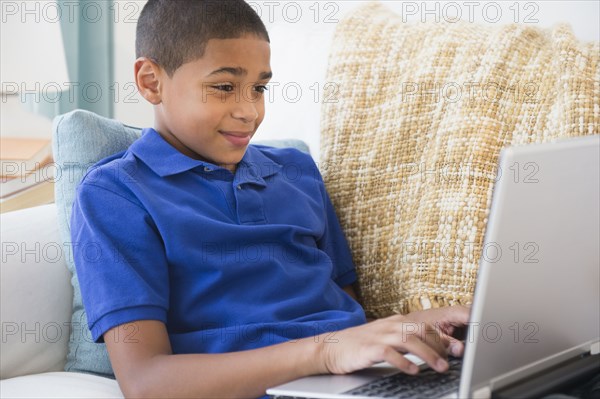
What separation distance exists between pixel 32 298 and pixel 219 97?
0.41 m

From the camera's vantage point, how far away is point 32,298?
47.0 inches

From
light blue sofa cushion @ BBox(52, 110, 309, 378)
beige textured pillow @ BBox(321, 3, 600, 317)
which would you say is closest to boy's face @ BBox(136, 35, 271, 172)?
light blue sofa cushion @ BBox(52, 110, 309, 378)

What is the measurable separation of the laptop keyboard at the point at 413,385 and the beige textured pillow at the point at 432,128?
12.8 inches

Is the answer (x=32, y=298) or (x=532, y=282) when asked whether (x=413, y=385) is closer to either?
(x=532, y=282)

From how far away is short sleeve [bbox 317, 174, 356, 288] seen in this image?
1309 millimetres

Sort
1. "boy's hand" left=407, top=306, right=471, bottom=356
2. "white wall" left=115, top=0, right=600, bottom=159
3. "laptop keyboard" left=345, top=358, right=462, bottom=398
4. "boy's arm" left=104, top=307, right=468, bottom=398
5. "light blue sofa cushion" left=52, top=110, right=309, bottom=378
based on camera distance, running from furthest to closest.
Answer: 1. "white wall" left=115, top=0, right=600, bottom=159
2. "light blue sofa cushion" left=52, top=110, right=309, bottom=378
3. "boy's hand" left=407, top=306, right=471, bottom=356
4. "boy's arm" left=104, top=307, right=468, bottom=398
5. "laptop keyboard" left=345, top=358, right=462, bottom=398

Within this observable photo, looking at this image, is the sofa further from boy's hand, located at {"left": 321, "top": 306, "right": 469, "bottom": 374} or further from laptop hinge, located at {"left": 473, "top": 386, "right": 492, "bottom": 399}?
laptop hinge, located at {"left": 473, "top": 386, "right": 492, "bottom": 399}

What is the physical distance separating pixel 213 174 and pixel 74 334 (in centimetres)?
33

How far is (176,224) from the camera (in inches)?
41.9

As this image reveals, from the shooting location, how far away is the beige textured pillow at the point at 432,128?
122 centimetres

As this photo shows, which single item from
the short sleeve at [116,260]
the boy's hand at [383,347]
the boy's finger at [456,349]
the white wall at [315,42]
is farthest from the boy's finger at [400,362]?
the white wall at [315,42]

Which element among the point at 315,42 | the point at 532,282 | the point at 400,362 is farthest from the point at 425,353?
the point at 315,42

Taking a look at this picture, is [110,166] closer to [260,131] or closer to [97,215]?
[97,215]

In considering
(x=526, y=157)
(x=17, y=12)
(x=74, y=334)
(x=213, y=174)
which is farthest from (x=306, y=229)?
(x=17, y=12)
